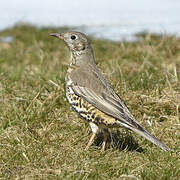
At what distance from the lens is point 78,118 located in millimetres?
5742

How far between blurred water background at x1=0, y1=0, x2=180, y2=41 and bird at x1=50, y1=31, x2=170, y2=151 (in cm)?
362

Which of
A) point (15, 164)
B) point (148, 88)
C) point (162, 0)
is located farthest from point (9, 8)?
point (15, 164)

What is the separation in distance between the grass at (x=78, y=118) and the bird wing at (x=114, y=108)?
200mm

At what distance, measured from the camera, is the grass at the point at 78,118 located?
4395 mm

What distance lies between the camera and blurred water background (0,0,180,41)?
32.2 ft

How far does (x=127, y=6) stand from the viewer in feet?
38.1

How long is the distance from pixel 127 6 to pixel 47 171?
7876 mm

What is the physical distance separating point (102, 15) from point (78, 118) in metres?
5.67

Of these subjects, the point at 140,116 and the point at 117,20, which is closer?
the point at 140,116

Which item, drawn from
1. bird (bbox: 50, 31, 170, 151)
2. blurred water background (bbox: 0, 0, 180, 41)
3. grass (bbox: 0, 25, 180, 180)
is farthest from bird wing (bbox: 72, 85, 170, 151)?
blurred water background (bbox: 0, 0, 180, 41)

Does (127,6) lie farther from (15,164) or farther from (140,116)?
(15,164)

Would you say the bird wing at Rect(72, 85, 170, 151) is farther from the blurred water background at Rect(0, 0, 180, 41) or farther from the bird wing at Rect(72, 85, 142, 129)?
the blurred water background at Rect(0, 0, 180, 41)

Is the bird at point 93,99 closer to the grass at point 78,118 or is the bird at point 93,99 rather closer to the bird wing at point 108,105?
the bird wing at point 108,105

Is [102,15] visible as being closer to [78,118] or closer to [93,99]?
[78,118]
